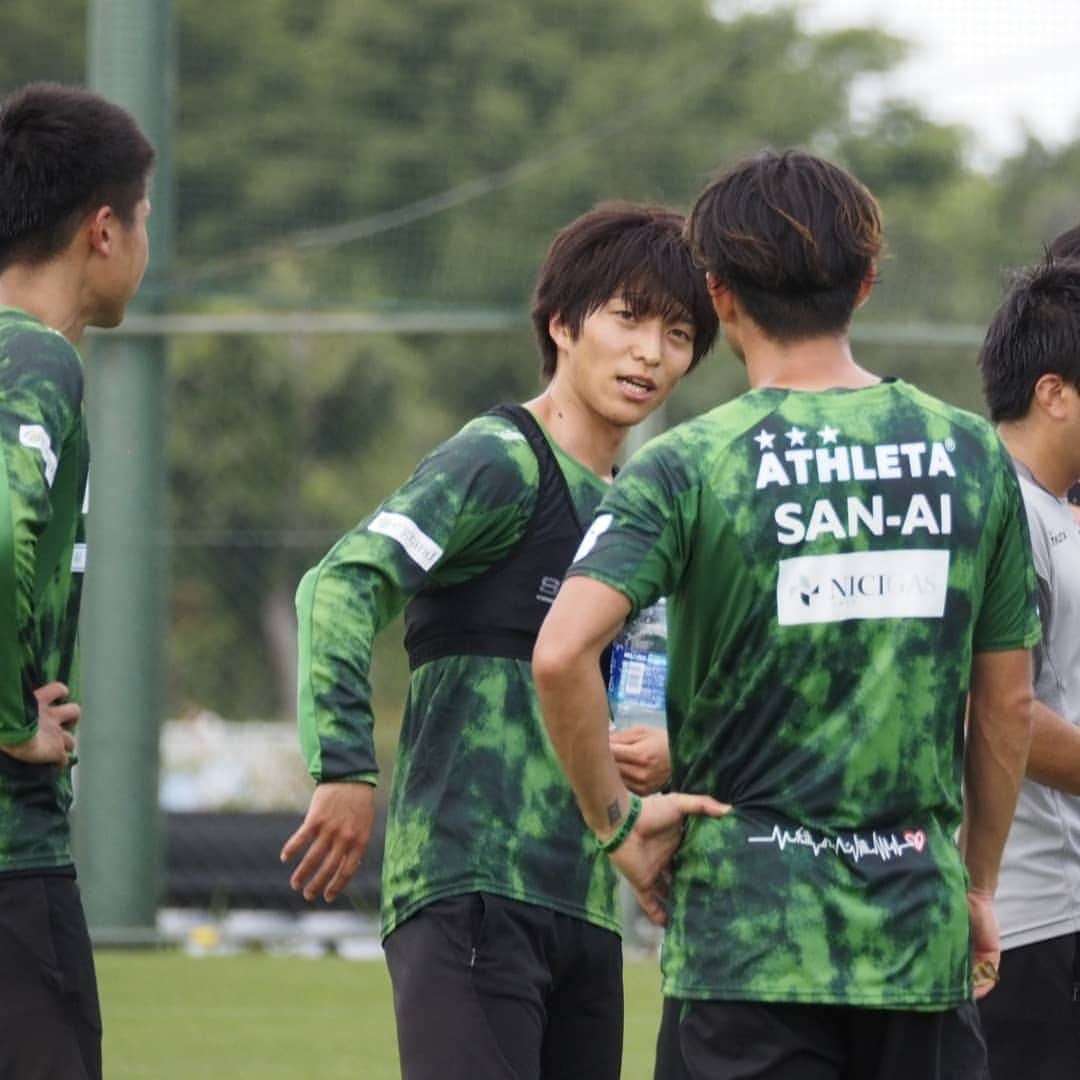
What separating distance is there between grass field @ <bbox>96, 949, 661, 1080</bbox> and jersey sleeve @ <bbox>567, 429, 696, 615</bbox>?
4.63 meters

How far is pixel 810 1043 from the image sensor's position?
3.32 meters

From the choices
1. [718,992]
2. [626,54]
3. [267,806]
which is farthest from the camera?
[626,54]

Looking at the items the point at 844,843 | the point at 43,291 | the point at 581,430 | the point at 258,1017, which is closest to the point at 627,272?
the point at 581,430

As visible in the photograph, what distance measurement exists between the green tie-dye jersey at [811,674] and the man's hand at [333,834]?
613 mm

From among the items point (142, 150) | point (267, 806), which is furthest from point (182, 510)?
point (142, 150)

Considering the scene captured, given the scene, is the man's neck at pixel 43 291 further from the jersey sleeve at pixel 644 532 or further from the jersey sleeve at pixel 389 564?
the jersey sleeve at pixel 644 532

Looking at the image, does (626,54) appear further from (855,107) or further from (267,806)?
(267,806)

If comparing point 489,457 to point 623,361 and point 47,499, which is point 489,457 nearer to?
point 623,361

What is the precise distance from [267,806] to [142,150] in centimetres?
1144

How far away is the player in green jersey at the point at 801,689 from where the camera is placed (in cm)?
331

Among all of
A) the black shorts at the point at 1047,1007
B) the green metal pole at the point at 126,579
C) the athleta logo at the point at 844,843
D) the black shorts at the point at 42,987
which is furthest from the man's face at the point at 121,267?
the green metal pole at the point at 126,579

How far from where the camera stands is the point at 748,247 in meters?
3.46

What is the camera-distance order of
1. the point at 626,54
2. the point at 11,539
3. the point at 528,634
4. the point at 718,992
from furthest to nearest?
1. the point at 626,54
2. the point at 528,634
3. the point at 11,539
4. the point at 718,992

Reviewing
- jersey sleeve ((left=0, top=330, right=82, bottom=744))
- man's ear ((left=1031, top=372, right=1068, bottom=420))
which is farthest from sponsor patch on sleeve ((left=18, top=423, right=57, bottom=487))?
man's ear ((left=1031, top=372, right=1068, bottom=420))
